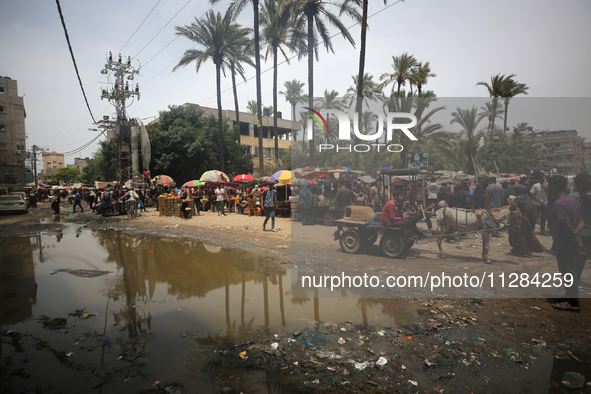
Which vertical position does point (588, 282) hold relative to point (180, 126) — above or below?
below

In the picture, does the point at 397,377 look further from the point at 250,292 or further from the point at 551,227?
the point at 551,227

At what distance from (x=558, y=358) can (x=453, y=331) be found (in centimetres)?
105

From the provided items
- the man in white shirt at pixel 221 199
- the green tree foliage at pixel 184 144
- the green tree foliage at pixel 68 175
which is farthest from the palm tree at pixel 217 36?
the green tree foliage at pixel 68 175

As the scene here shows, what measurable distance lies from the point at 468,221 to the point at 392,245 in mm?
1468

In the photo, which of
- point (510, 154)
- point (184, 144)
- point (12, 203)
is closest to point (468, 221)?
point (510, 154)

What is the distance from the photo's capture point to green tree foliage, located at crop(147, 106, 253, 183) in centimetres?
2734

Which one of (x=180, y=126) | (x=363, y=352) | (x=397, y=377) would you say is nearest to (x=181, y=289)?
(x=363, y=352)

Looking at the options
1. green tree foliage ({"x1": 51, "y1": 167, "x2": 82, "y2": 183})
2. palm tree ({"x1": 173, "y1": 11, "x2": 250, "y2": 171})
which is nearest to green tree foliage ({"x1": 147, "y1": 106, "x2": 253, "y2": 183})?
palm tree ({"x1": 173, "y1": 11, "x2": 250, "y2": 171})

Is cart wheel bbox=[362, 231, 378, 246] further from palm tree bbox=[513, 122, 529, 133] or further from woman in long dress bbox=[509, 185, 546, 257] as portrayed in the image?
palm tree bbox=[513, 122, 529, 133]

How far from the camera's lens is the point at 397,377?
123 inches

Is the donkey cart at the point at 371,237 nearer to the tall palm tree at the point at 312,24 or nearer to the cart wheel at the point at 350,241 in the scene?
the cart wheel at the point at 350,241

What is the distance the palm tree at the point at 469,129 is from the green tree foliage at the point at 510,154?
13cm

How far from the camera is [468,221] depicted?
18.9 ft

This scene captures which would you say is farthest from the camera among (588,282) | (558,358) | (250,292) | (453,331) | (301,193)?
(301,193)
